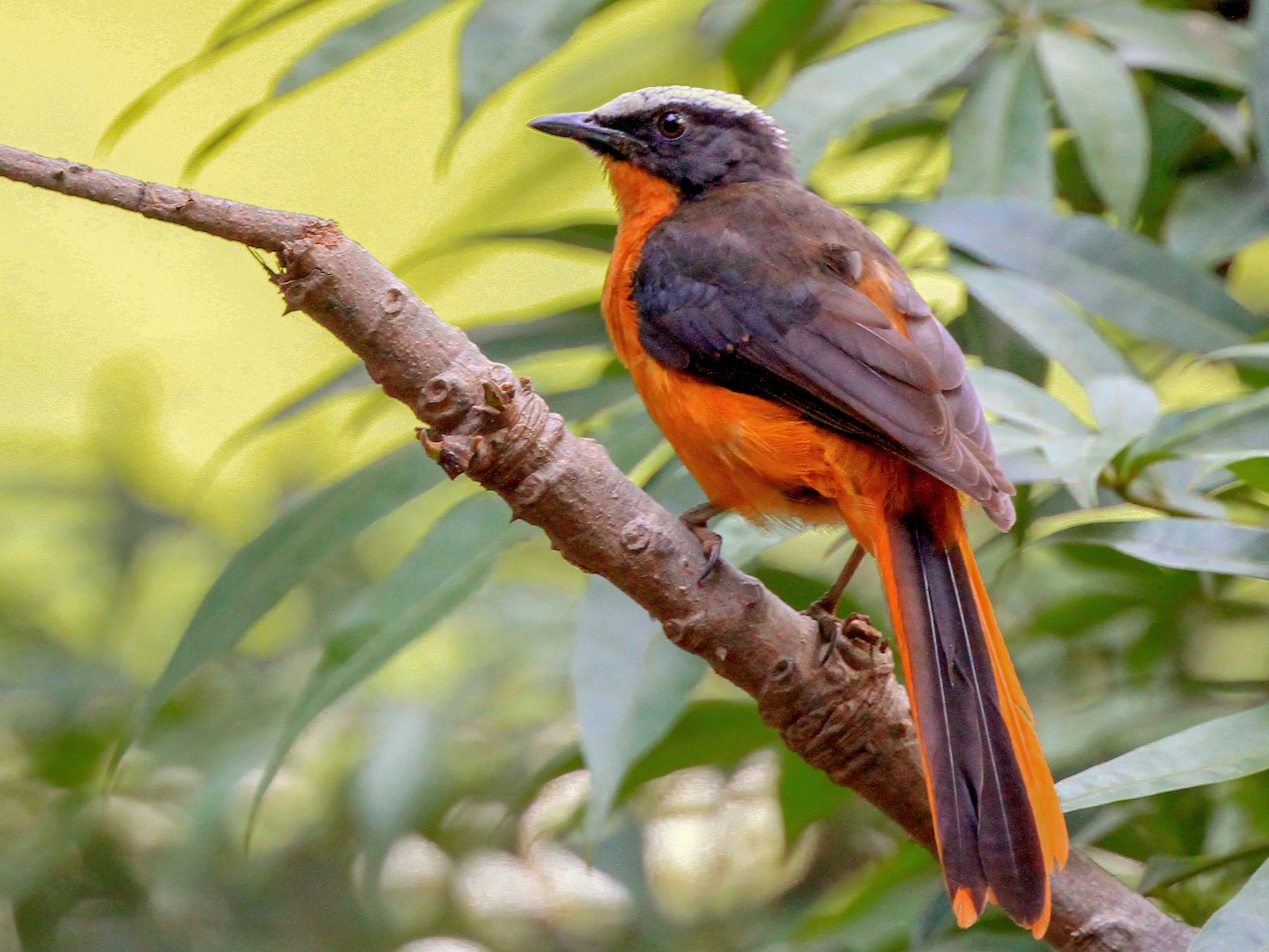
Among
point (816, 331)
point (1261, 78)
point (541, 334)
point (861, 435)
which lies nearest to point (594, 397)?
point (541, 334)

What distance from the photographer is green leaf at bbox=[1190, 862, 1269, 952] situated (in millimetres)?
1563

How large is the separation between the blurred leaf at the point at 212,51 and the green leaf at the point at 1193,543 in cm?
170

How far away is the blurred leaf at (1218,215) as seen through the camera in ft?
8.51

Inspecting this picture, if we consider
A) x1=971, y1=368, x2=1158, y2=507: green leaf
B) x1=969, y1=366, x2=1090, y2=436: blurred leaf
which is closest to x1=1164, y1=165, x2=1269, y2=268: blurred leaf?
x1=971, y1=368, x2=1158, y2=507: green leaf

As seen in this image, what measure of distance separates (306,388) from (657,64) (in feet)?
4.18

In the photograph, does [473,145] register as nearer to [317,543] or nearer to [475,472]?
[317,543]

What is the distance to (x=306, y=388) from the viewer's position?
2.65 m

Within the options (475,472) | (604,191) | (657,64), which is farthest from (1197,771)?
(604,191)

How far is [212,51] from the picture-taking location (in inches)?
101

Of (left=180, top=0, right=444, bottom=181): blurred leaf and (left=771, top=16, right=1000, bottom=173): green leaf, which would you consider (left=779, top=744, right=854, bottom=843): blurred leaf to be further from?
(left=180, top=0, right=444, bottom=181): blurred leaf

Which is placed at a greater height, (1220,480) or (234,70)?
(234,70)

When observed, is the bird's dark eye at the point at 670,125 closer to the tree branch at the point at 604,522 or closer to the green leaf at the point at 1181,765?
the tree branch at the point at 604,522

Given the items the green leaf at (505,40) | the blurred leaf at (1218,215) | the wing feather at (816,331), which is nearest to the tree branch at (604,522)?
the wing feather at (816,331)

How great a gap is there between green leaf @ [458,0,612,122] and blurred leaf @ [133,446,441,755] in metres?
0.63
